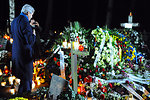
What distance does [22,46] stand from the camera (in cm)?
331

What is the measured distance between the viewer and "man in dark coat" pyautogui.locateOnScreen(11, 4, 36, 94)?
3200 millimetres

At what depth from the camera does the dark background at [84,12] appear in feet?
37.6

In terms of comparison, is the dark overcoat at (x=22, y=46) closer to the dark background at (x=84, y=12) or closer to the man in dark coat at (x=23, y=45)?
the man in dark coat at (x=23, y=45)

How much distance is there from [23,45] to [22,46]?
0.10ft

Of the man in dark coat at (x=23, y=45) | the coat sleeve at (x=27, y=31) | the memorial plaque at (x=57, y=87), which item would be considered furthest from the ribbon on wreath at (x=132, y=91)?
the coat sleeve at (x=27, y=31)

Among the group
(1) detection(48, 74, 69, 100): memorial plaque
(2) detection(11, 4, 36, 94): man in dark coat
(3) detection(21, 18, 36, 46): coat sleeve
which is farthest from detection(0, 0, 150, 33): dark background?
(1) detection(48, 74, 69, 100): memorial plaque

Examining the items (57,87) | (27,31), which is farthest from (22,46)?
(57,87)

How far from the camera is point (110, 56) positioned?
15.8 ft

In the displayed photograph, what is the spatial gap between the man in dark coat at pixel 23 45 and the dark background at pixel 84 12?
7266mm

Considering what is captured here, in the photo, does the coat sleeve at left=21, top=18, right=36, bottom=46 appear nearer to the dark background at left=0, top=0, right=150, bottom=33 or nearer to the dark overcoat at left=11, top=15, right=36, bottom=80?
the dark overcoat at left=11, top=15, right=36, bottom=80

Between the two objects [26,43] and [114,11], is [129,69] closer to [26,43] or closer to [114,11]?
[26,43]

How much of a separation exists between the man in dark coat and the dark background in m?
7.27

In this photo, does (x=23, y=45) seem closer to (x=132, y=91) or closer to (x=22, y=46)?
(x=22, y=46)

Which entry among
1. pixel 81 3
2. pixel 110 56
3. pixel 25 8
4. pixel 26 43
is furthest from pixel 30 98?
pixel 81 3
